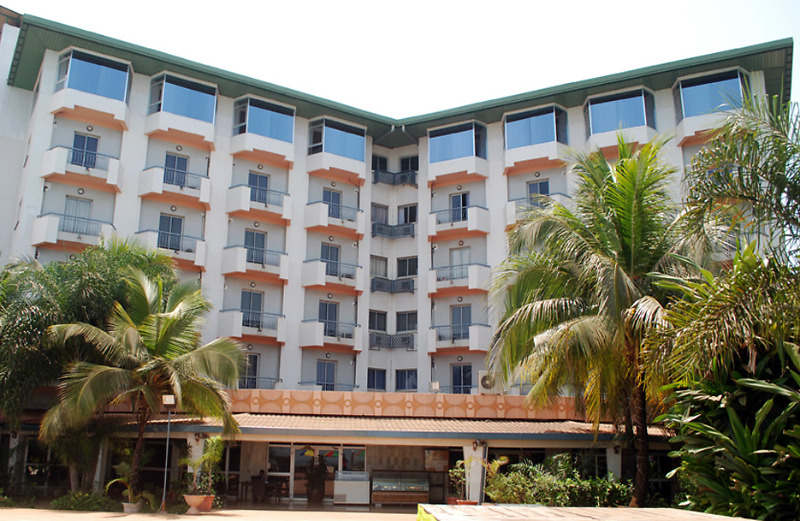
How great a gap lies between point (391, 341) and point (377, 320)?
1422mm

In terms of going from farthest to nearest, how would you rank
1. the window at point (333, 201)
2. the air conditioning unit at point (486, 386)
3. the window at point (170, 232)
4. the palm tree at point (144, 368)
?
the window at point (333, 201) → the window at point (170, 232) → the air conditioning unit at point (486, 386) → the palm tree at point (144, 368)

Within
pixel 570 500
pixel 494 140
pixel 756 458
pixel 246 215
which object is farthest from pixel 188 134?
pixel 756 458

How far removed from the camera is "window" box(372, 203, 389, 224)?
3791cm

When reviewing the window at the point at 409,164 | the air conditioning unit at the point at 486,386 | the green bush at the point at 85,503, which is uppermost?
the window at the point at 409,164

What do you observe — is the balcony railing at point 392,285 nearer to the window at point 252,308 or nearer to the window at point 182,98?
the window at point 252,308

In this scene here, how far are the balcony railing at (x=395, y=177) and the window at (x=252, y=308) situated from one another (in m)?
8.91

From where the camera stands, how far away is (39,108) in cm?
3000

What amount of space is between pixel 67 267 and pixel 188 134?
10.9 metres

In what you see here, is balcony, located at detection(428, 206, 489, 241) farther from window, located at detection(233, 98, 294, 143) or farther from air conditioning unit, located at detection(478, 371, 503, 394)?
air conditioning unit, located at detection(478, 371, 503, 394)

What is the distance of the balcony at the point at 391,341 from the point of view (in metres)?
35.5

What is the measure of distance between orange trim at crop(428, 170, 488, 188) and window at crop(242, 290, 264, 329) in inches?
410

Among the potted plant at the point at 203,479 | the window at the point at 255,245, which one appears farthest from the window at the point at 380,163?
the potted plant at the point at 203,479

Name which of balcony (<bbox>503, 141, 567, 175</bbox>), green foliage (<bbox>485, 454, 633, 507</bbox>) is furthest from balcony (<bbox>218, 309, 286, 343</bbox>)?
green foliage (<bbox>485, 454, 633, 507</bbox>)

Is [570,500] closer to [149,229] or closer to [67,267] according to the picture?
[67,267]
